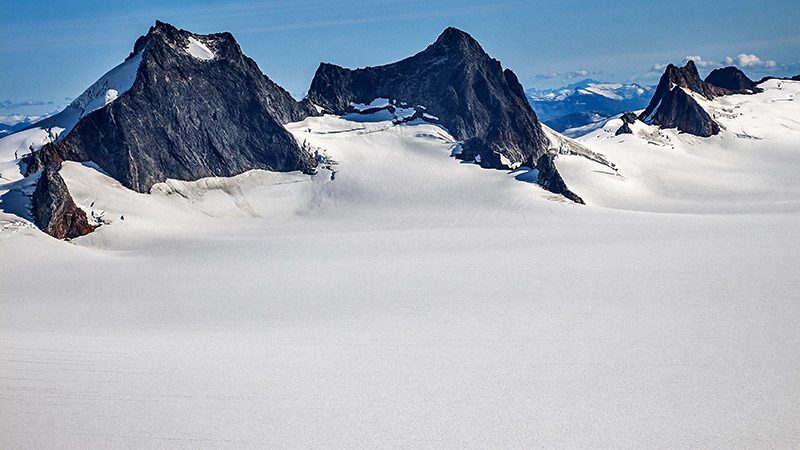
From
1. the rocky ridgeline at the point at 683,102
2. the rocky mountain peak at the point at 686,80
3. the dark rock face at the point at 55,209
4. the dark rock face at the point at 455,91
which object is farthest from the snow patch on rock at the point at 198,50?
the rocky mountain peak at the point at 686,80

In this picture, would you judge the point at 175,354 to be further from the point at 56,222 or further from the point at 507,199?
the point at 507,199

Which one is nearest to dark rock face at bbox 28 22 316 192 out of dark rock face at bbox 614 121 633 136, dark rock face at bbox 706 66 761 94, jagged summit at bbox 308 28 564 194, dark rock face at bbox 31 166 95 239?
dark rock face at bbox 31 166 95 239

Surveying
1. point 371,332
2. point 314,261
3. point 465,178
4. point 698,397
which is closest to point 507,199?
point 465,178

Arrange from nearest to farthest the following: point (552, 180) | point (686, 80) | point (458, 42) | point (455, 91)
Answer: point (552, 180)
point (455, 91)
point (458, 42)
point (686, 80)

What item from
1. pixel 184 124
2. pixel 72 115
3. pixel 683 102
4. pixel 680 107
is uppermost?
pixel 683 102

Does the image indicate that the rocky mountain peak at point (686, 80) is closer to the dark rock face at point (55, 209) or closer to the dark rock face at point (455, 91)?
the dark rock face at point (455, 91)

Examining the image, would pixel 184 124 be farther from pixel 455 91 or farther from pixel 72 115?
pixel 455 91

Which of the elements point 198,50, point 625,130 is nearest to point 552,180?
point 625,130
